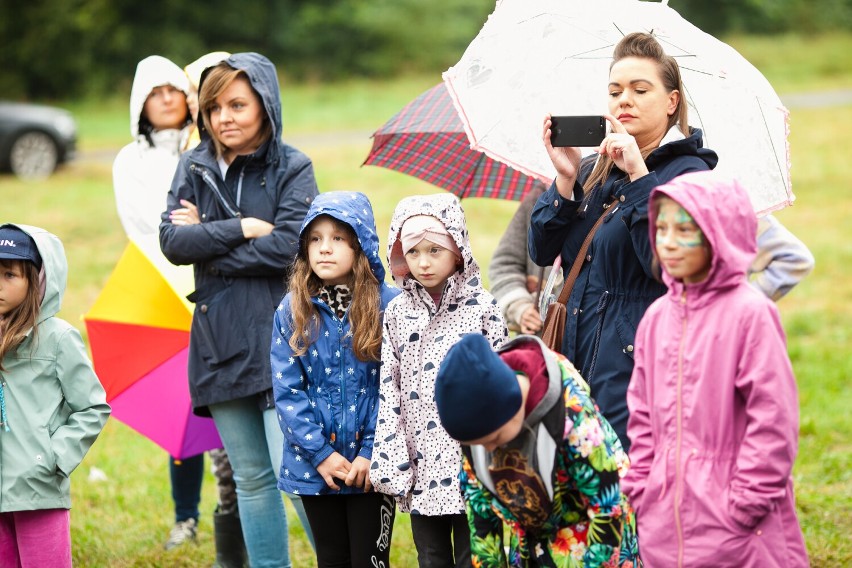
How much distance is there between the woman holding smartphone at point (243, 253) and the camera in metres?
4.69

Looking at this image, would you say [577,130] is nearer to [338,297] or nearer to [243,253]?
[338,297]

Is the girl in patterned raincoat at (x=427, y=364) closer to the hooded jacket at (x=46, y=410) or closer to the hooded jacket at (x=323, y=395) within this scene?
the hooded jacket at (x=323, y=395)

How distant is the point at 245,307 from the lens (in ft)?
15.6

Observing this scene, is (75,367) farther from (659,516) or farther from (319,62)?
(319,62)

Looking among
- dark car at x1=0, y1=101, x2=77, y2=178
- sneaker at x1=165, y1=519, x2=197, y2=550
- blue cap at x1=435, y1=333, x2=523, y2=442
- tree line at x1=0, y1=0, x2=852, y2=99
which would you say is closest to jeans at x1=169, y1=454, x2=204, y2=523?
sneaker at x1=165, y1=519, x2=197, y2=550

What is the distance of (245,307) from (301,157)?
0.68 meters

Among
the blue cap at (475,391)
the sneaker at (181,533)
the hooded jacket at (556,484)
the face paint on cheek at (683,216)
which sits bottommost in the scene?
the sneaker at (181,533)

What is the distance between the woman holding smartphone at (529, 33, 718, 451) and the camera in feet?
12.4

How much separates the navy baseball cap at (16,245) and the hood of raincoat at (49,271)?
0.06ft

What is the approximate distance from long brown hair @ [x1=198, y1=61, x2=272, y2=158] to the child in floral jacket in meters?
1.93

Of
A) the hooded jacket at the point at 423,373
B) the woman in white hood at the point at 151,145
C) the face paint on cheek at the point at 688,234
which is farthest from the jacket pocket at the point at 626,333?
the woman in white hood at the point at 151,145

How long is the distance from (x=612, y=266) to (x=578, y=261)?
173 millimetres

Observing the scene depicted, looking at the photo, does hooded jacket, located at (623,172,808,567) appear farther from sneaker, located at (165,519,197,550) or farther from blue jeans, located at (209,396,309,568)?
sneaker, located at (165,519,197,550)

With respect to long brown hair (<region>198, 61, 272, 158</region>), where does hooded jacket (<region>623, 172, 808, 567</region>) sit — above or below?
below
